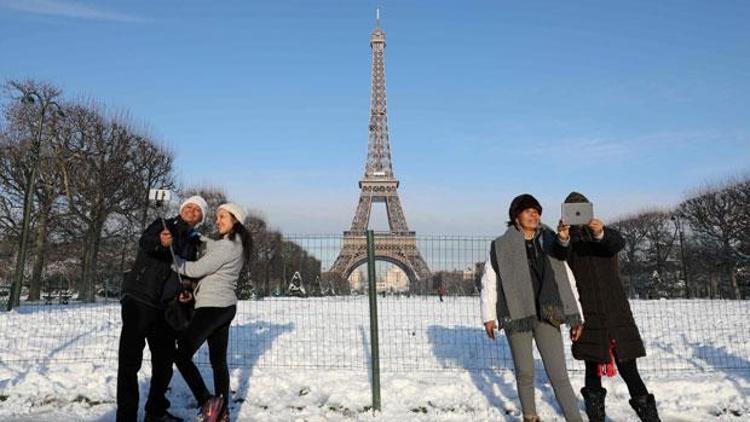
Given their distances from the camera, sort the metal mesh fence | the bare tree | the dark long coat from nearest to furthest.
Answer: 1. the dark long coat
2. the metal mesh fence
3. the bare tree

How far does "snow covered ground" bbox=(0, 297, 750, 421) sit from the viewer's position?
4.78 m

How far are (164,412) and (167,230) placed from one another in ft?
4.81

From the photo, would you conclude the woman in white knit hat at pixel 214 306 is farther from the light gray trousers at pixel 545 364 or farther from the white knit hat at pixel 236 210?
the light gray trousers at pixel 545 364

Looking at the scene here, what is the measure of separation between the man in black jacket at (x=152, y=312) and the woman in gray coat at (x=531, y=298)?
230cm

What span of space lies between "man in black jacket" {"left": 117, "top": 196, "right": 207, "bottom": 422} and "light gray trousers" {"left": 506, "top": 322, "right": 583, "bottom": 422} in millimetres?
2497

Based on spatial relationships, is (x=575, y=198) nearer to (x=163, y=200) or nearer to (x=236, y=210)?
(x=236, y=210)

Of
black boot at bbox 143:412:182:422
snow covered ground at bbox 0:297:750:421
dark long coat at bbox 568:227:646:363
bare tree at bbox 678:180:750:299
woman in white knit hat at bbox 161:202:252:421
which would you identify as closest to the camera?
dark long coat at bbox 568:227:646:363

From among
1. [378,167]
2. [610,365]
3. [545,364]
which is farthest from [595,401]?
[378,167]

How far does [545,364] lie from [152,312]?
9.14ft

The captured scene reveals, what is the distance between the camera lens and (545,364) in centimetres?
386

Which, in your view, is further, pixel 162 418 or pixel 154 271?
pixel 162 418

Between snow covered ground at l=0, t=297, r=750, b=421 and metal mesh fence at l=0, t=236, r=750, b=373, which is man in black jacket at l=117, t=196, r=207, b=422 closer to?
snow covered ground at l=0, t=297, r=750, b=421

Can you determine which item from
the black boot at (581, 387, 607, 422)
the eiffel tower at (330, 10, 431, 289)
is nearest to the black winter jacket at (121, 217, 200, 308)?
the black boot at (581, 387, 607, 422)

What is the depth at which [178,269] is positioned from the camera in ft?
13.9
